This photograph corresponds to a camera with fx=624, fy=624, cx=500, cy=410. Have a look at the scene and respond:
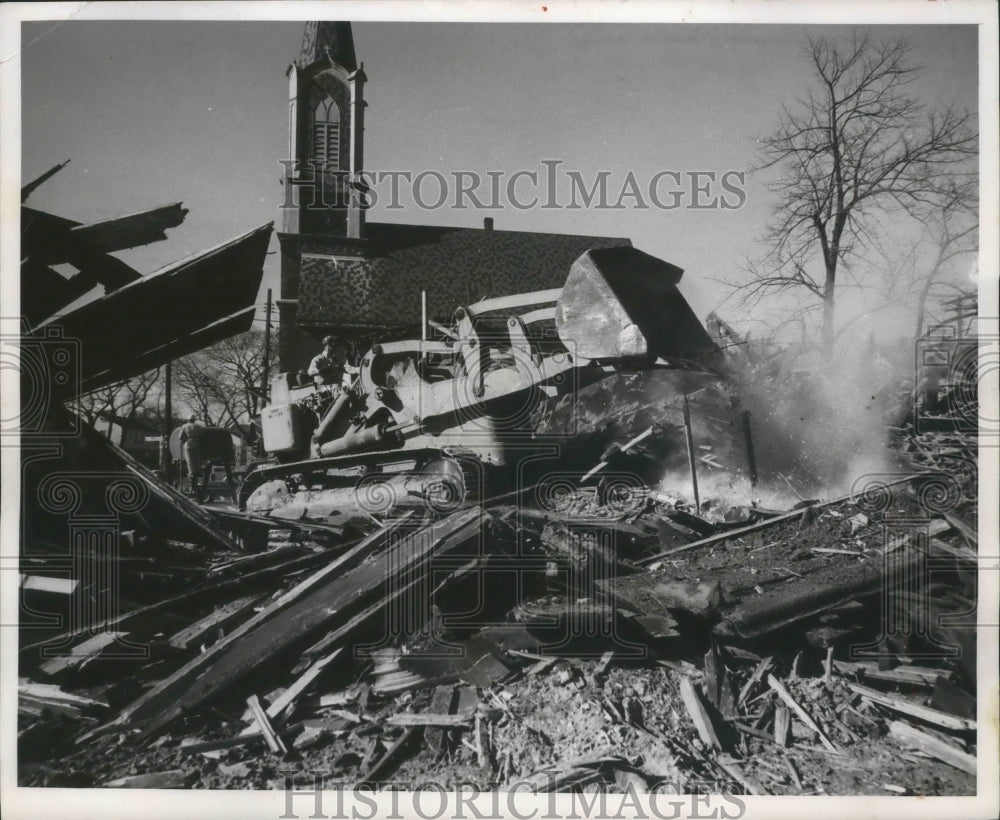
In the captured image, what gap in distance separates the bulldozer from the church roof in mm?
104

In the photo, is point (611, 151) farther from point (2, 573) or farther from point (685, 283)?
point (2, 573)

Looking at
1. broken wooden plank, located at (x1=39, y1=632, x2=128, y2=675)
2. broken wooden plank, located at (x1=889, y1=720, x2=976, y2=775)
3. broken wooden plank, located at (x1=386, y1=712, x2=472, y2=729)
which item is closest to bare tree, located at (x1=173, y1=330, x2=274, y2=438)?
broken wooden plank, located at (x1=39, y1=632, x2=128, y2=675)

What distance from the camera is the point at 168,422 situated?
398cm

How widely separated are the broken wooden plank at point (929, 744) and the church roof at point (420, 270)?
3125 mm

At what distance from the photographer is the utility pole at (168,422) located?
13.0 feet

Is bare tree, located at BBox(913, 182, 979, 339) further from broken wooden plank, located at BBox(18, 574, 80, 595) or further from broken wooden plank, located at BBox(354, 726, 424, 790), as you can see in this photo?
broken wooden plank, located at BBox(18, 574, 80, 595)

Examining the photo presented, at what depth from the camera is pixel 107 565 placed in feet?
12.3

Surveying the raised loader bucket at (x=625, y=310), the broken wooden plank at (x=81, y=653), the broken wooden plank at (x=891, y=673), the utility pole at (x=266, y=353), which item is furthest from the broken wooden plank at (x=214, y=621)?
the broken wooden plank at (x=891, y=673)

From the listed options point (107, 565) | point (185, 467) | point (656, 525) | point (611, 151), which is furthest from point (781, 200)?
point (107, 565)

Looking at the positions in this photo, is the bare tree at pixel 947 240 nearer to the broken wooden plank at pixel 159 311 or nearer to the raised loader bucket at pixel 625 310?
the raised loader bucket at pixel 625 310

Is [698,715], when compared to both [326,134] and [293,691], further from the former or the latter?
[326,134]

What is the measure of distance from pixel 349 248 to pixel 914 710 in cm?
424

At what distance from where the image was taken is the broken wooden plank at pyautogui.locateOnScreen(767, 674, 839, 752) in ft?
11.0

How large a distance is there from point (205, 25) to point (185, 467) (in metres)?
2.72
